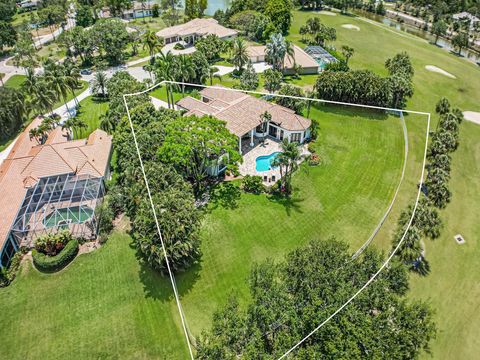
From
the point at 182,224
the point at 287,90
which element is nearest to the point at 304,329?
the point at 182,224

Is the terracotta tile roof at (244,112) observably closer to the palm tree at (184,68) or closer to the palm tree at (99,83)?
Result: the palm tree at (184,68)

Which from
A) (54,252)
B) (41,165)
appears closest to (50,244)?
(54,252)

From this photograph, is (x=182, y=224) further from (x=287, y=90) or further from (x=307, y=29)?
(x=307, y=29)

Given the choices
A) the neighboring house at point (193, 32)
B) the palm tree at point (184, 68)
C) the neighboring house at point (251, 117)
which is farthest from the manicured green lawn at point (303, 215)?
the neighboring house at point (193, 32)

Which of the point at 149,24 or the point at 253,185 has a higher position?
the point at 149,24

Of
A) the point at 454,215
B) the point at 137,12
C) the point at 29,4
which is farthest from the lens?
the point at 29,4

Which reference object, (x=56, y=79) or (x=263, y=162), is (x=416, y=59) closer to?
(x=263, y=162)
